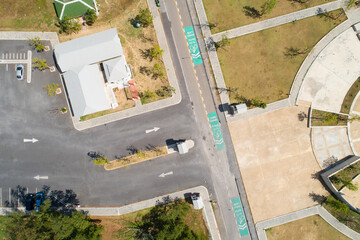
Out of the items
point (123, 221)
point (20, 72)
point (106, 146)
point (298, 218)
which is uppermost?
point (20, 72)

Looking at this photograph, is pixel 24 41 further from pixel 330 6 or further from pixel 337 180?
pixel 337 180

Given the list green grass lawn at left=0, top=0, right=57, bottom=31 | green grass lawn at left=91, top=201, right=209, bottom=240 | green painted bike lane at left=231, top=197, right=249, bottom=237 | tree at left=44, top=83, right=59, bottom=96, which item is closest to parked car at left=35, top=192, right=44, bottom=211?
green grass lawn at left=91, top=201, right=209, bottom=240

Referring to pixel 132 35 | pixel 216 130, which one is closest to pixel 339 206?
pixel 216 130

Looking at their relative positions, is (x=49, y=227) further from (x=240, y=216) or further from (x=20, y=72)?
(x=240, y=216)

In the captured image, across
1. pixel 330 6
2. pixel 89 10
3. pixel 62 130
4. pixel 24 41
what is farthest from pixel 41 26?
pixel 330 6

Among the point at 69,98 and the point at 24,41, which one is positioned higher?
the point at 24,41

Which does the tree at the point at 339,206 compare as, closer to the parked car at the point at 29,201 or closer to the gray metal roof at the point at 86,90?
the gray metal roof at the point at 86,90

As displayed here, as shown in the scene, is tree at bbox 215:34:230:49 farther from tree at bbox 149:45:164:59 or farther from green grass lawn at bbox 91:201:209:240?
green grass lawn at bbox 91:201:209:240
